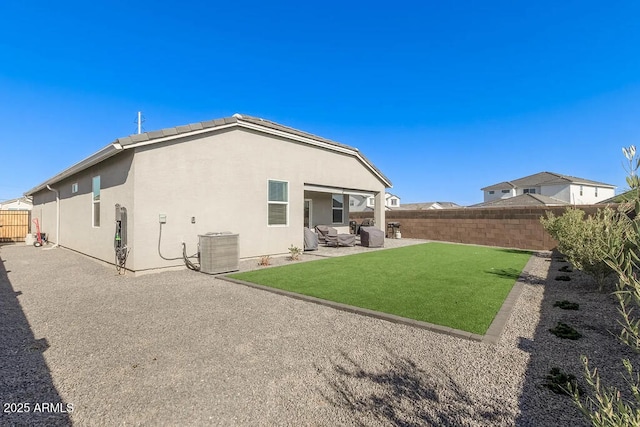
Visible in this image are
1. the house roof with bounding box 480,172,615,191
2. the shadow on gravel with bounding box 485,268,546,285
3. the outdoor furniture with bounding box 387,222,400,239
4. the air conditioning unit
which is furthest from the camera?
the house roof with bounding box 480,172,615,191

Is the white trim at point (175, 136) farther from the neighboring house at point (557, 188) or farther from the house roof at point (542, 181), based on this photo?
the house roof at point (542, 181)

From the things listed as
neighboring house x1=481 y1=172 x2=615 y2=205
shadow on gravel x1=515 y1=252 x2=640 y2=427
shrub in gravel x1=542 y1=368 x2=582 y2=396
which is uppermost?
neighboring house x1=481 y1=172 x2=615 y2=205

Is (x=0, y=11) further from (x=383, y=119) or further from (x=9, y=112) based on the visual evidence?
(x=383, y=119)

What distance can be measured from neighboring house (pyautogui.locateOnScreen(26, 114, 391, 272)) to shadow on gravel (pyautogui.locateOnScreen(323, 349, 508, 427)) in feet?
22.3

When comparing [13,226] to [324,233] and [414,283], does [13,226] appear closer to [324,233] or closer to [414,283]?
[324,233]

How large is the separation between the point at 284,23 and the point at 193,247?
39.1 feet

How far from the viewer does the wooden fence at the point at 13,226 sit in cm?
1856

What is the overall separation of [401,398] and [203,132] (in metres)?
8.35

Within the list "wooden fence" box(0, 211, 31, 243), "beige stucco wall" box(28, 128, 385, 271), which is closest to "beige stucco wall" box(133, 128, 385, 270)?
"beige stucco wall" box(28, 128, 385, 271)

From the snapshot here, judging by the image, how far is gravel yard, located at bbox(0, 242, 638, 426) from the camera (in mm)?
2420

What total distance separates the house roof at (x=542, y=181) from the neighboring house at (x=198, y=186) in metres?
40.4

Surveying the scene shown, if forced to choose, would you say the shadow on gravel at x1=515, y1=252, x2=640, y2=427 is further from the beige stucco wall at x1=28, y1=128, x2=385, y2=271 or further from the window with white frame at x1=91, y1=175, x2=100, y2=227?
the window with white frame at x1=91, y1=175, x2=100, y2=227

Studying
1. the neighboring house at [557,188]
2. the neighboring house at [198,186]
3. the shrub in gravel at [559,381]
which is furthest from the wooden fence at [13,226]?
the neighboring house at [557,188]

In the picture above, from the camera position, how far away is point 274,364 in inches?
126
